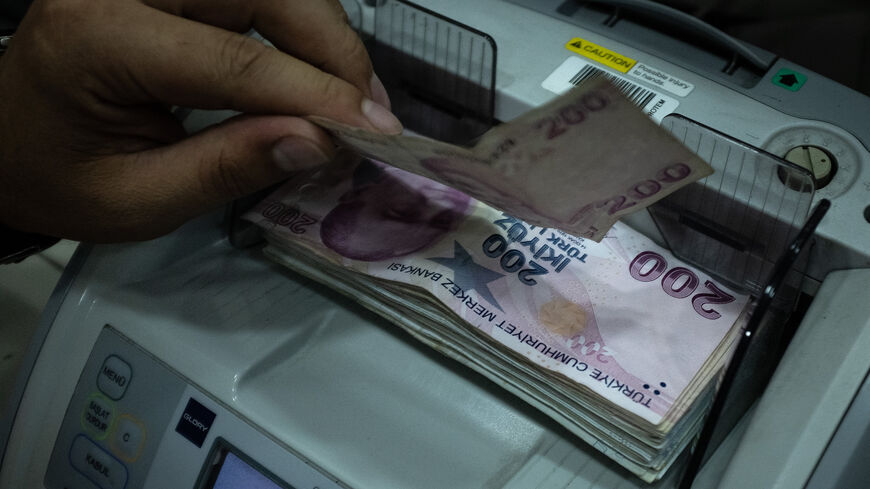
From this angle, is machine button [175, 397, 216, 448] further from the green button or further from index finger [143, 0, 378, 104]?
the green button

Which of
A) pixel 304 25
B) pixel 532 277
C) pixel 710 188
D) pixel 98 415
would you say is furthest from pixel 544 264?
pixel 98 415

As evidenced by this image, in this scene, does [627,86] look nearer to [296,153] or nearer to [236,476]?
[296,153]

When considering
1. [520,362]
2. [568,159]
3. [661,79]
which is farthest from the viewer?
[661,79]

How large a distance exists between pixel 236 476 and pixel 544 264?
294 millimetres

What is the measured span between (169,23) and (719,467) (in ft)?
1.65

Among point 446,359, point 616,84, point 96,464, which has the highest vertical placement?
point 616,84

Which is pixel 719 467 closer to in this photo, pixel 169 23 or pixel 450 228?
pixel 450 228

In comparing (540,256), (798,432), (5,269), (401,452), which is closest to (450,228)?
(540,256)

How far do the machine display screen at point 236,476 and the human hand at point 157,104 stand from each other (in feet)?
0.65

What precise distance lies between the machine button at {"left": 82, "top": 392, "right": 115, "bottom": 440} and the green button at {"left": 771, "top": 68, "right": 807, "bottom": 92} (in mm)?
638

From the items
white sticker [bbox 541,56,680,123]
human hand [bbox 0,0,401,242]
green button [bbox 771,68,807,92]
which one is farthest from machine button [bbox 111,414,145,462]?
green button [bbox 771,68,807,92]

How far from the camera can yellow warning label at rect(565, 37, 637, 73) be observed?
79cm

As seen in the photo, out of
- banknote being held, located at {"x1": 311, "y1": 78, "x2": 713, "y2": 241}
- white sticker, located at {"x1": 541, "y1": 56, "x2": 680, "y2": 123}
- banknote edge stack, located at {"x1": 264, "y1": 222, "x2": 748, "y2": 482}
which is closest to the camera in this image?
banknote being held, located at {"x1": 311, "y1": 78, "x2": 713, "y2": 241}

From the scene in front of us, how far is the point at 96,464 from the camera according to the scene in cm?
73
